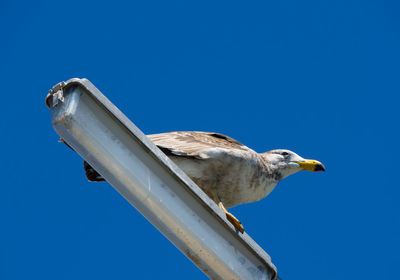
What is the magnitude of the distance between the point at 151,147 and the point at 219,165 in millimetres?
2754

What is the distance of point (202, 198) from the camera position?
4094 millimetres

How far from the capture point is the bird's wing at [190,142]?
6492mm

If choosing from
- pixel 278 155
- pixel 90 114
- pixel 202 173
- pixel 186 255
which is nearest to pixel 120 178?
pixel 90 114

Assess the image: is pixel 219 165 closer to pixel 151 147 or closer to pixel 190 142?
pixel 190 142

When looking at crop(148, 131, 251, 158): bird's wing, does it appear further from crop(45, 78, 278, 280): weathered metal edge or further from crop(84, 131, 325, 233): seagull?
crop(45, 78, 278, 280): weathered metal edge

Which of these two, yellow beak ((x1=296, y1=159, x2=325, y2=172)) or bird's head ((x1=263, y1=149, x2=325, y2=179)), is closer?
bird's head ((x1=263, y1=149, x2=325, y2=179))

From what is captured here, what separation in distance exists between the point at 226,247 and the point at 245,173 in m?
2.69

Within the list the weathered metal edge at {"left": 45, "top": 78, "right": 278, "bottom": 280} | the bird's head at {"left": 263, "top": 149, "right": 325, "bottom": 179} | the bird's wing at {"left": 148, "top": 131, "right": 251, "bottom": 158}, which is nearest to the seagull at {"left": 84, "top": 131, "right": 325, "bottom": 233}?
the bird's wing at {"left": 148, "top": 131, "right": 251, "bottom": 158}

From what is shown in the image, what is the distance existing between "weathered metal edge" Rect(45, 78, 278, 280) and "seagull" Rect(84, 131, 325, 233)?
6.33 feet

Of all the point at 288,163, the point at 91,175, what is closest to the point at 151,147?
the point at 91,175

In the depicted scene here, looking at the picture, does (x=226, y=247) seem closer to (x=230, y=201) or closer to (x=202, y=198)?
(x=202, y=198)

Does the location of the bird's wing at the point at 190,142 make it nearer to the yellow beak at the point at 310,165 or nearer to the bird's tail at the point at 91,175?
the bird's tail at the point at 91,175

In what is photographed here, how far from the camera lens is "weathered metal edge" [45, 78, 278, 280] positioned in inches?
147

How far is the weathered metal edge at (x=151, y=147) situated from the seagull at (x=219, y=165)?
1930 mm
